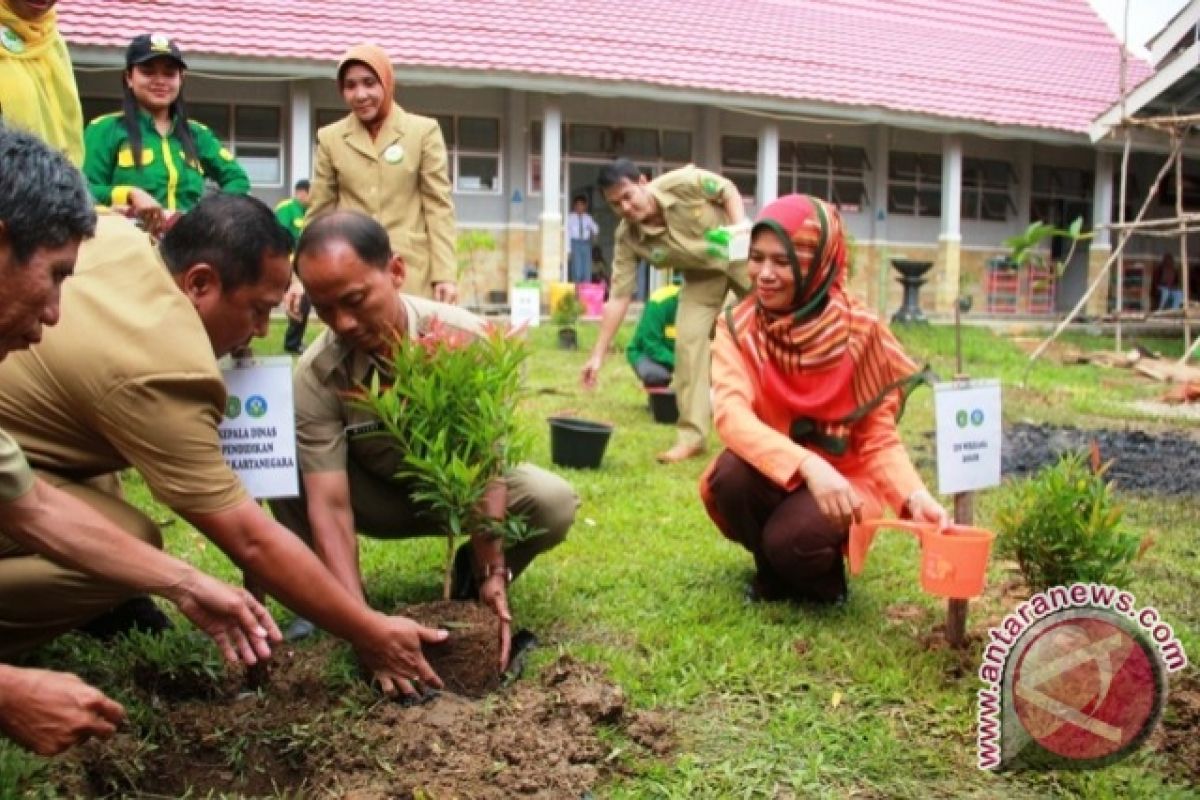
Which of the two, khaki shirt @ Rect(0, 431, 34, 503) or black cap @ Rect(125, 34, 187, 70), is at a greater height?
black cap @ Rect(125, 34, 187, 70)

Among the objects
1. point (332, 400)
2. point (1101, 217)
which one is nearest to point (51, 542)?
point (332, 400)

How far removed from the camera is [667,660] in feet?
10.2

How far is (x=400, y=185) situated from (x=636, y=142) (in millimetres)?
13496

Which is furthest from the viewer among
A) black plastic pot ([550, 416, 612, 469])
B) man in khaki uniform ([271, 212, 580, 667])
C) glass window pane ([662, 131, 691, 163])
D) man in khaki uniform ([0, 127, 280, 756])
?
glass window pane ([662, 131, 691, 163])

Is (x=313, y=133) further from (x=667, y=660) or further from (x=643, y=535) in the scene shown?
(x=667, y=660)

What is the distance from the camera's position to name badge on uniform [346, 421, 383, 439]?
10.3 feet

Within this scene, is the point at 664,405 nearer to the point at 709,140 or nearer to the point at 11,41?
the point at 11,41

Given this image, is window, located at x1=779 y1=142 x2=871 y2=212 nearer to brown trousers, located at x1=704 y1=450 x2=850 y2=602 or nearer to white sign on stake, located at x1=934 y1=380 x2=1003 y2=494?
brown trousers, located at x1=704 y1=450 x2=850 y2=602

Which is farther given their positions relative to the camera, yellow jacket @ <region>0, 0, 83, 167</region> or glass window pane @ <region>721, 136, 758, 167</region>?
glass window pane @ <region>721, 136, 758, 167</region>

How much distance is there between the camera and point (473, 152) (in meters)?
17.2

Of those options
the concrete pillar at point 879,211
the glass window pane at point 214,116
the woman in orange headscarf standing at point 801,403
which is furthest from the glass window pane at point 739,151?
the woman in orange headscarf standing at point 801,403

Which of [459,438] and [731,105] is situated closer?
[459,438]

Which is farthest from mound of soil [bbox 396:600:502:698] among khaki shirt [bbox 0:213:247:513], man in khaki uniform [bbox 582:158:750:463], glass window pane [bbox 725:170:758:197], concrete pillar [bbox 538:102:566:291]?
glass window pane [bbox 725:170:758:197]

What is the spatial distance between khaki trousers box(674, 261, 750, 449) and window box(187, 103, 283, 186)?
11.4 m
